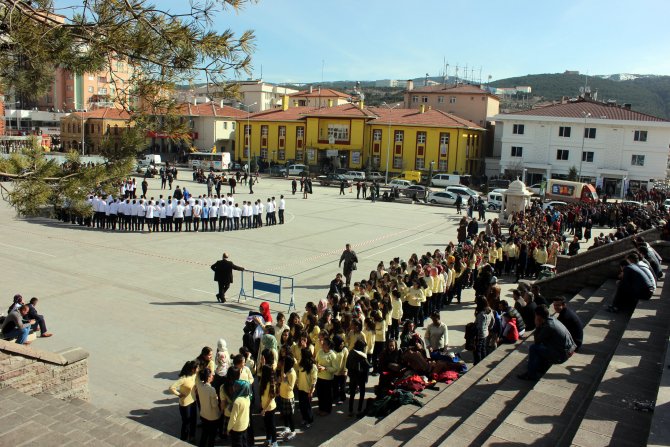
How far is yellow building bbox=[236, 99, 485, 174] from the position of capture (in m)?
60.9

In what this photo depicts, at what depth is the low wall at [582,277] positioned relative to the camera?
15.5 metres

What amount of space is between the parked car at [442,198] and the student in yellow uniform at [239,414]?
111 feet

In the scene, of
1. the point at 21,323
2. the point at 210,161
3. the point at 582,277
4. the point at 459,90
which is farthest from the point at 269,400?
the point at 459,90

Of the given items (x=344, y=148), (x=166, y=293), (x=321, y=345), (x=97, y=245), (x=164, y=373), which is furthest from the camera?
(x=344, y=148)

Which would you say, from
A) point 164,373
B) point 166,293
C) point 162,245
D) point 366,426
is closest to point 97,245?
point 162,245

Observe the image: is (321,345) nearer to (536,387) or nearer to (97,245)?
(536,387)

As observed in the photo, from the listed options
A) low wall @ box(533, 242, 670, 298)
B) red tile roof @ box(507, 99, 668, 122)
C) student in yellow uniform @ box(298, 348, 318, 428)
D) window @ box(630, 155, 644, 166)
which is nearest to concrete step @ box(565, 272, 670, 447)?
student in yellow uniform @ box(298, 348, 318, 428)

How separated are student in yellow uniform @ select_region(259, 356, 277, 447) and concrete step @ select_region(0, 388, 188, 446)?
1624 mm

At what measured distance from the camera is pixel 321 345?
31.3ft

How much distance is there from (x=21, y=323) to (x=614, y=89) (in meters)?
173

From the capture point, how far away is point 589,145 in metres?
54.9

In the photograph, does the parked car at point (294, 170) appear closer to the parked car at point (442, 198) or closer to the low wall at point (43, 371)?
the parked car at point (442, 198)

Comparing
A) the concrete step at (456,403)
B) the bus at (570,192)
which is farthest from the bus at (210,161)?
the concrete step at (456,403)

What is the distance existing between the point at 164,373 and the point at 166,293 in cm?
554
